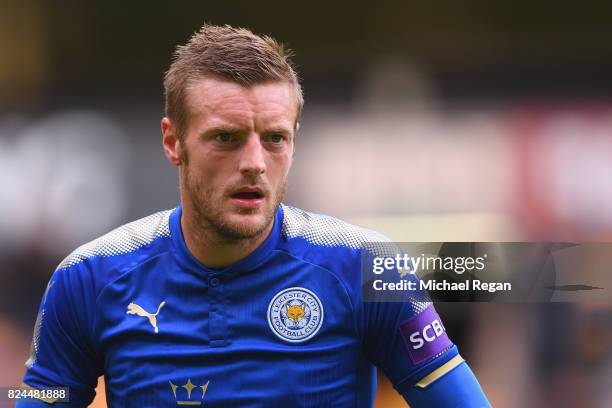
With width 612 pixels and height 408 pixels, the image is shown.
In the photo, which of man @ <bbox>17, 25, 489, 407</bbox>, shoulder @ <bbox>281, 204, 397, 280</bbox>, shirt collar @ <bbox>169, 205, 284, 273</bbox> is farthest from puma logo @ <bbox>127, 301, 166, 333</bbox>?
shoulder @ <bbox>281, 204, 397, 280</bbox>

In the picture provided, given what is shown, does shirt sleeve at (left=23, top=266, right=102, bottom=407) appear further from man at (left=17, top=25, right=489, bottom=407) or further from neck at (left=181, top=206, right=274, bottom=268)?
neck at (left=181, top=206, right=274, bottom=268)

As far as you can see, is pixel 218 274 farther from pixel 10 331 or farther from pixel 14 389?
pixel 10 331

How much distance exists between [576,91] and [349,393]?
223cm

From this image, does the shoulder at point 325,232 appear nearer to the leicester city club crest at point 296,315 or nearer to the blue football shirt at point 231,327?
the blue football shirt at point 231,327

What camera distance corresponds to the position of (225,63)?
192cm

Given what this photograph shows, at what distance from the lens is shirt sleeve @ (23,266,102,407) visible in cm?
198

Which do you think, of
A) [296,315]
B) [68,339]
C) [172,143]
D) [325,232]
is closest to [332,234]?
[325,232]

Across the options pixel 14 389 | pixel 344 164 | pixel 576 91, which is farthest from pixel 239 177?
pixel 576 91

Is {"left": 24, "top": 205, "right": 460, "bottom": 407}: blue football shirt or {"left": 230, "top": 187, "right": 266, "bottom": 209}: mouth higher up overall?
{"left": 230, "top": 187, "right": 266, "bottom": 209}: mouth

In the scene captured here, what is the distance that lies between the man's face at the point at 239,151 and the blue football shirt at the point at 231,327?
14 centimetres

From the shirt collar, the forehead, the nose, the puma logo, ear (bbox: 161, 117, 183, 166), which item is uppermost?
the forehead

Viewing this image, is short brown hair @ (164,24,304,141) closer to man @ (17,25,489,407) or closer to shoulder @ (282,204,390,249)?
man @ (17,25,489,407)

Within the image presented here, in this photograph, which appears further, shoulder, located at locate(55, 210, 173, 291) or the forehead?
shoulder, located at locate(55, 210, 173, 291)

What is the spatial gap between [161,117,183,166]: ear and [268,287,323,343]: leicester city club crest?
417 mm
